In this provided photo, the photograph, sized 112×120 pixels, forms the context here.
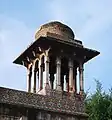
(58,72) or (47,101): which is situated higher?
(58,72)

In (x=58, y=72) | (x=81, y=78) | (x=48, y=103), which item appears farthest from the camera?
(x=81, y=78)

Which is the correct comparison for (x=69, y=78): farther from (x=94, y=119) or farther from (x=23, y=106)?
Answer: (x=23, y=106)

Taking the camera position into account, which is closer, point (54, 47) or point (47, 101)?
point (47, 101)

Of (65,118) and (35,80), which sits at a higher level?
(35,80)

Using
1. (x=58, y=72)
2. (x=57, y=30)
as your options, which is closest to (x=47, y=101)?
(x=58, y=72)

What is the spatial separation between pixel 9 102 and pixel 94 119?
5258 millimetres

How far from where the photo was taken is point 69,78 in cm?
1727

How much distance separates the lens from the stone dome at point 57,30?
17.6m

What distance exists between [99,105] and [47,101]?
172 inches

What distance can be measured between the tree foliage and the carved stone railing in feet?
6.91

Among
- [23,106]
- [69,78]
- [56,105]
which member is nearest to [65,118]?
[56,105]

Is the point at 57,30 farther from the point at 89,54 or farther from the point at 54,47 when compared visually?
the point at 89,54

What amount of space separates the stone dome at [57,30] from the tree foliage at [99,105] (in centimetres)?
294

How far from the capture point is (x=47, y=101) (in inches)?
577
